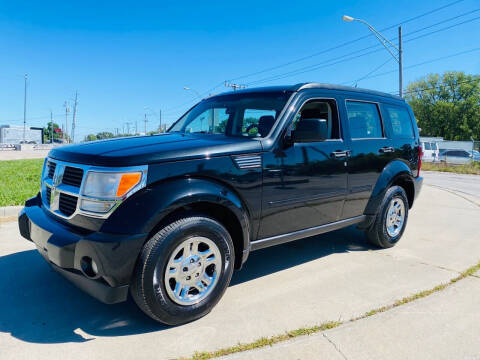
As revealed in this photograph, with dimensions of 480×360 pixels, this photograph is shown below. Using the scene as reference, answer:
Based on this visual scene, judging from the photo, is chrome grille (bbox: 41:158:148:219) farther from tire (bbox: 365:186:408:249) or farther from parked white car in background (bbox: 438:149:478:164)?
parked white car in background (bbox: 438:149:478:164)

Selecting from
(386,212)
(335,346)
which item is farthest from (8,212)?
(386,212)

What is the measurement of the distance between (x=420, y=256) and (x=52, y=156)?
13.9 ft

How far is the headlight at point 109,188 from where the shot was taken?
99.3 inches

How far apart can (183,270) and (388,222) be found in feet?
10.1

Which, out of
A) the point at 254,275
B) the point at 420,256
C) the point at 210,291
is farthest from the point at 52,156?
the point at 420,256

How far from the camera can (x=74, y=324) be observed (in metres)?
2.79

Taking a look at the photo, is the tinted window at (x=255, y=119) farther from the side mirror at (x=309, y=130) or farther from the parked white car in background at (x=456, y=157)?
the parked white car in background at (x=456, y=157)

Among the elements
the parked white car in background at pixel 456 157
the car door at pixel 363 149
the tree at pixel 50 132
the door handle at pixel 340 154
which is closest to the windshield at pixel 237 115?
the door handle at pixel 340 154

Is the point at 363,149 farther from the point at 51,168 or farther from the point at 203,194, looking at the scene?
the point at 51,168

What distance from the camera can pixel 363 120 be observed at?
4.36 m

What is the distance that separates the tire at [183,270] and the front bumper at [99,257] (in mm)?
90

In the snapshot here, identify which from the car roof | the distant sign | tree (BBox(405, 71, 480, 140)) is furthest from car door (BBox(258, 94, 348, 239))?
the distant sign

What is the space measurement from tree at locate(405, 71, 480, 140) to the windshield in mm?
66282

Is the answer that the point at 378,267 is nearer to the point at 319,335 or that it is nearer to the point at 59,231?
the point at 319,335
